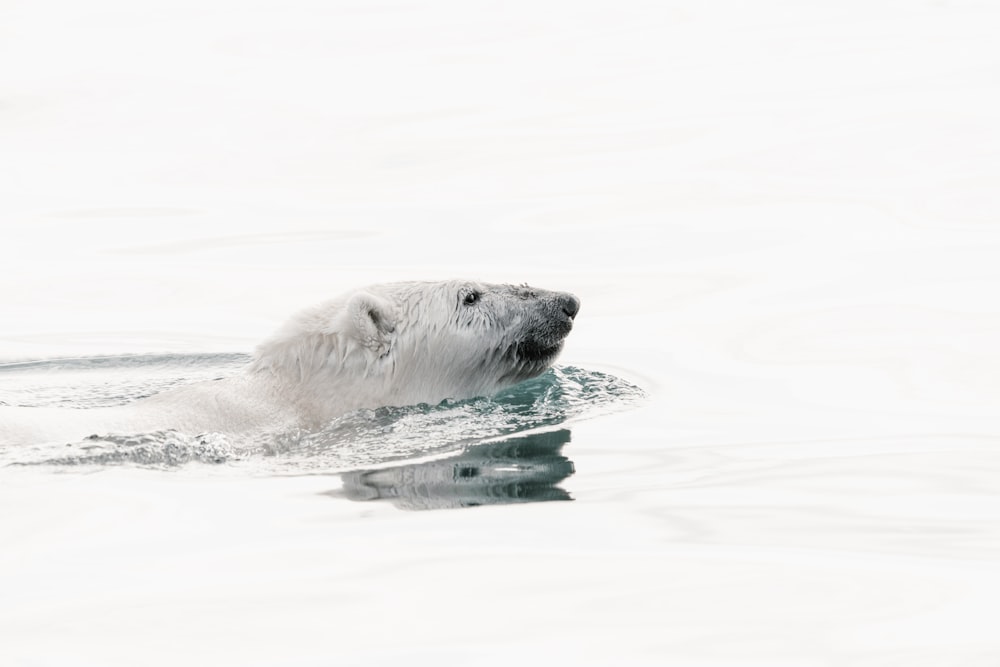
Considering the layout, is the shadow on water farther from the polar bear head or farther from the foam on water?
the polar bear head

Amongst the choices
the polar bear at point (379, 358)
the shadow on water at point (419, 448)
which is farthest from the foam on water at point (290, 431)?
the polar bear at point (379, 358)

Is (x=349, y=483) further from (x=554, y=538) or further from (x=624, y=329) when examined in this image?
(x=624, y=329)

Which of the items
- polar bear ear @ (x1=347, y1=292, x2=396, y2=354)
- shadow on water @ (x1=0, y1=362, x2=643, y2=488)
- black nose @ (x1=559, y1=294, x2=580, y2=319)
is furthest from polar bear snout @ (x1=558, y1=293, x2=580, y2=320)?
polar bear ear @ (x1=347, y1=292, x2=396, y2=354)

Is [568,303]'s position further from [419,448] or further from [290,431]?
A: [290,431]

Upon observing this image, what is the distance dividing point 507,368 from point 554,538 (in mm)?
3200

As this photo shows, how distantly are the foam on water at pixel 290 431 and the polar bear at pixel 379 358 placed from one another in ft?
0.49

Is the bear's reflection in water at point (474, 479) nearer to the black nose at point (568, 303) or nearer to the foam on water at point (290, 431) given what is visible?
the foam on water at point (290, 431)

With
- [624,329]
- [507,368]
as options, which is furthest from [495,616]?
[624,329]

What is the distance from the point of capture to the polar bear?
31.5 feet

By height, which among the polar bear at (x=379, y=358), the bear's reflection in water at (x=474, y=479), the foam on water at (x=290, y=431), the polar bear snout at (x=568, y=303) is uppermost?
the polar bear snout at (x=568, y=303)

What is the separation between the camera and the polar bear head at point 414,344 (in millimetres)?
9945

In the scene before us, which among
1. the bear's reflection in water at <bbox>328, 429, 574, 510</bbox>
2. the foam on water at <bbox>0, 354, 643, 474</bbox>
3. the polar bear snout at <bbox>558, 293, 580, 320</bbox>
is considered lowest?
the bear's reflection in water at <bbox>328, 429, 574, 510</bbox>

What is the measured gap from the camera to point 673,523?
776 centimetres

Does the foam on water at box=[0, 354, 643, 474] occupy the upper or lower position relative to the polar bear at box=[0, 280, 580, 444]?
lower
